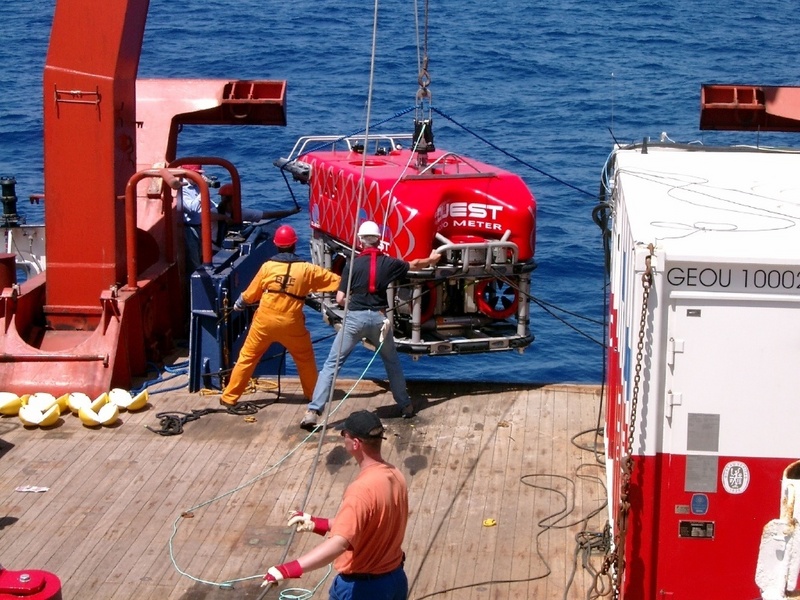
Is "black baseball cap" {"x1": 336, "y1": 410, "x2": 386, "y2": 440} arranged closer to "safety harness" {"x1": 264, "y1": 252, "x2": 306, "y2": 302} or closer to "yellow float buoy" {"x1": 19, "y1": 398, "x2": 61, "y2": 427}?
→ "safety harness" {"x1": 264, "y1": 252, "x2": 306, "y2": 302}

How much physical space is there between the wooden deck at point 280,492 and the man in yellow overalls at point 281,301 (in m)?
0.48

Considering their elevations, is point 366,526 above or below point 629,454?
below

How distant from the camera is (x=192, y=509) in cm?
810

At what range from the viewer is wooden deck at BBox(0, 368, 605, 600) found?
7152 millimetres

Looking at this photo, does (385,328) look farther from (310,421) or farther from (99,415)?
(99,415)

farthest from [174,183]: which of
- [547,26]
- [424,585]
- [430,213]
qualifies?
[547,26]

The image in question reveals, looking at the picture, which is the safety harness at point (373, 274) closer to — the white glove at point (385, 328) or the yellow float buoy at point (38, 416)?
the white glove at point (385, 328)

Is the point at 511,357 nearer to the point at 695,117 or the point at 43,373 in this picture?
the point at 43,373

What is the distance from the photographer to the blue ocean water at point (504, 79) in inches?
800

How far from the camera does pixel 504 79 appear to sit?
3291 cm

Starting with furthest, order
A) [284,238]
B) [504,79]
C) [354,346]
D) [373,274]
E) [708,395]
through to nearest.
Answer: [504,79] < [284,238] < [354,346] < [373,274] < [708,395]

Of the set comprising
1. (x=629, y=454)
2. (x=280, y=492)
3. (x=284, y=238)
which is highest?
(x=284, y=238)

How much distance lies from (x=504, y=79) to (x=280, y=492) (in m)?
25.9

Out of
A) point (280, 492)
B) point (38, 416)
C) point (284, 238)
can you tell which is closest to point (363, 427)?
point (280, 492)
